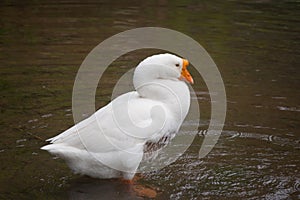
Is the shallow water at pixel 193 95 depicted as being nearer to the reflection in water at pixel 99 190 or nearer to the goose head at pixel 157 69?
the reflection in water at pixel 99 190

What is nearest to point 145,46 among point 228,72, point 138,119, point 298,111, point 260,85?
point 228,72

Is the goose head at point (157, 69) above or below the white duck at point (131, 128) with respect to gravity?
Answer: above

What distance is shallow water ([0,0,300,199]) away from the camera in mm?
5199

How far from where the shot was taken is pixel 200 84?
26.8ft

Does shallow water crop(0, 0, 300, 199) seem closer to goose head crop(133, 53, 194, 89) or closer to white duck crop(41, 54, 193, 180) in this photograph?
white duck crop(41, 54, 193, 180)

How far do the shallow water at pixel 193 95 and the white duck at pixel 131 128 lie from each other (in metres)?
0.35

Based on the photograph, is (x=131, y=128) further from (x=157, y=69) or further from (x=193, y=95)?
(x=193, y=95)

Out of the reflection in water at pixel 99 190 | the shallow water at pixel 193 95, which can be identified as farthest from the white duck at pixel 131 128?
the shallow water at pixel 193 95

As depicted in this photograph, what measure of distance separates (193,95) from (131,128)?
9.44 feet

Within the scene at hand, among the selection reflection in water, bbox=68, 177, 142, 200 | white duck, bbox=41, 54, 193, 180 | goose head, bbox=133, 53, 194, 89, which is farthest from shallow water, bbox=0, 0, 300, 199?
goose head, bbox=133, 53, 194, 89

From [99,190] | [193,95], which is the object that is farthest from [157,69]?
[193,95]

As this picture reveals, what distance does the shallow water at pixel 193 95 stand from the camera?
5199 millimetres

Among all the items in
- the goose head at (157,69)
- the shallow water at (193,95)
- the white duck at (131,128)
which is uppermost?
the goose head at (157,69)

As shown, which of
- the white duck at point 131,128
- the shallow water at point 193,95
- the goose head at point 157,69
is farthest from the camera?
the shallow water at point 193,95
